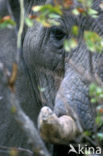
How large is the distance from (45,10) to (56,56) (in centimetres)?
118

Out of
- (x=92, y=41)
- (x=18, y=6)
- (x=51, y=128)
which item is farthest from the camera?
(x=18, y=6)

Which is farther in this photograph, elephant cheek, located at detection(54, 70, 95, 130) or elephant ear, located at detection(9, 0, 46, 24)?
elephant ear, located at detection(9, 0, 46, 24)

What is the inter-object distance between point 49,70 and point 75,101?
0.57 metres

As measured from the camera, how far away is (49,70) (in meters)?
3.04

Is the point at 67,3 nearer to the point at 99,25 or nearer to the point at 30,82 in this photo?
the point at 99,25

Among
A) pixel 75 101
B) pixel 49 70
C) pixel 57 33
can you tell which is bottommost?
pixel 75 101

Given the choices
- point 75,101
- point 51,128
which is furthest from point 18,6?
point 51,128

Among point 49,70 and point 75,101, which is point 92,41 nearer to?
point 75,101

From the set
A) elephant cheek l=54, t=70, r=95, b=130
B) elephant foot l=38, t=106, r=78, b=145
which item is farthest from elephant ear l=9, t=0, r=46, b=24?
elephant foot l=38, t=106, r=78, b=145

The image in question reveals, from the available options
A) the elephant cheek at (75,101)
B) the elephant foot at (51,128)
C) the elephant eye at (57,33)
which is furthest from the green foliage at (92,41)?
the elephant eye at (57,33)

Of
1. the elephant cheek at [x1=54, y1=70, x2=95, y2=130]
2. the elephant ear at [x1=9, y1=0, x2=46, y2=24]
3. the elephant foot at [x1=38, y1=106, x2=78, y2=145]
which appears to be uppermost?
the elephant ear at [x1=9, y1=0, x2=46, y2=24]

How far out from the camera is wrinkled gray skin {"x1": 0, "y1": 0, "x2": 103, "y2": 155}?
98.8 inches

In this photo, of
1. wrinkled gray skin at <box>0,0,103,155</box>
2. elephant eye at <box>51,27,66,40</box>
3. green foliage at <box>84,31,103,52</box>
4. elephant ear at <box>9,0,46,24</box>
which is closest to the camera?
green foliage at <box>84,31,103,52</box>

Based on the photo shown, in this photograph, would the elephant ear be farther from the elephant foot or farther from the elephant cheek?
the elephant foot
